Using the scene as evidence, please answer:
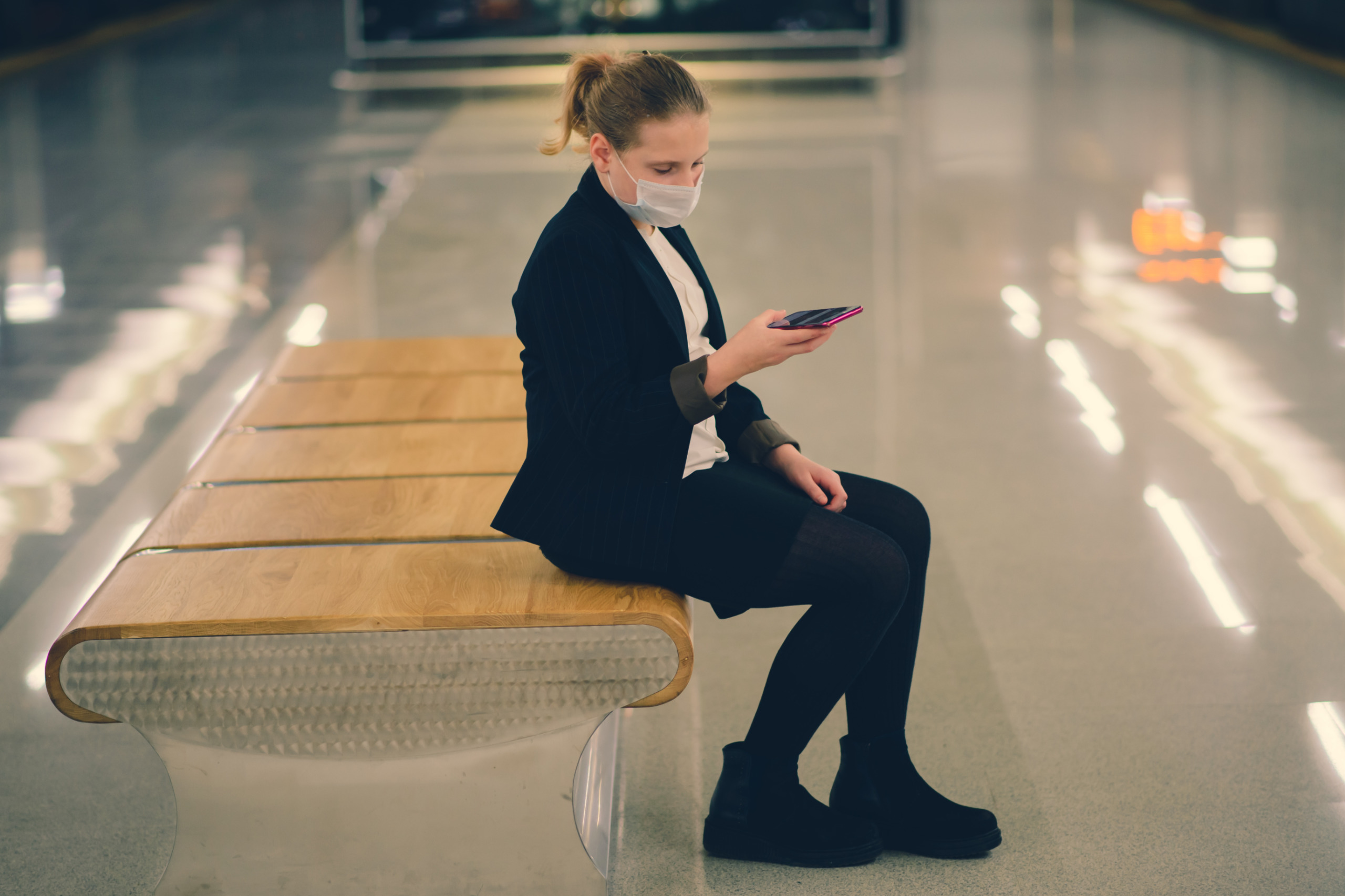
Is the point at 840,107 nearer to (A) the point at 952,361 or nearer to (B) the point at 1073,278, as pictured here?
(B) the point at 1073,278

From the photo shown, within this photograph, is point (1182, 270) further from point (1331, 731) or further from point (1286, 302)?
point (1331, 731)

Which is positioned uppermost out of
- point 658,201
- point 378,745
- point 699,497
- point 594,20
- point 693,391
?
point 594,20

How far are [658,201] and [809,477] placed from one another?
524 mm

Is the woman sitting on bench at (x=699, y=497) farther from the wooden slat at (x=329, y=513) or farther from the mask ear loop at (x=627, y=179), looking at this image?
the wooden slat at (x=329, y=513)

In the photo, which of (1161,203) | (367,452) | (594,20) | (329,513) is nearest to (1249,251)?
(1161,203)

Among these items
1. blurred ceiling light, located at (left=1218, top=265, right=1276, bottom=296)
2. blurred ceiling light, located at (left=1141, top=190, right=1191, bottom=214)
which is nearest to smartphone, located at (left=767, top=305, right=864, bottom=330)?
blurred ceiling light, located at (left=1218, top=265, right=1276, bottom=296)

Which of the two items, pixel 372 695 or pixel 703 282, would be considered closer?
pixel 372 695

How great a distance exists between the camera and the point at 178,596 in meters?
1.90

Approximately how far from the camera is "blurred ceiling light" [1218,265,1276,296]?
A: 16.9 feet

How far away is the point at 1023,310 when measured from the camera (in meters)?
5.04

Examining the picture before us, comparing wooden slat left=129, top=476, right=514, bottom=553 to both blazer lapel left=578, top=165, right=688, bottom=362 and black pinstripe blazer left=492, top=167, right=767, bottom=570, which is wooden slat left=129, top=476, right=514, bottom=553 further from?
blazer lapel left=578, top=165, right=688, bottom=362

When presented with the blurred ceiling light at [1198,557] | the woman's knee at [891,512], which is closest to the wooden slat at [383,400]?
the woman's knee at [891,512]

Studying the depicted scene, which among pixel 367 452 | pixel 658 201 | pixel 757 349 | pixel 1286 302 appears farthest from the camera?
pixel 1286 302

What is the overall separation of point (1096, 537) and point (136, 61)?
1297 centimetres
